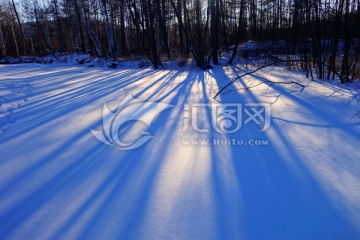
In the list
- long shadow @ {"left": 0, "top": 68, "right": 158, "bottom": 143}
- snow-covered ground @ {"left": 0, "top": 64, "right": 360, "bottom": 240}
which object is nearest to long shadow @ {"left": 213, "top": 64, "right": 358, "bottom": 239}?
snow-covered ground @ {"left": 0, "top": 64, "right": 360, "bottom": 240}

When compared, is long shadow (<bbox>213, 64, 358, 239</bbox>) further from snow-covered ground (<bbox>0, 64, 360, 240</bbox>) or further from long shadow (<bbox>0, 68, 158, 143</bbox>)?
long shadow (<bbox>0, 68, 158, 143</bbox>)

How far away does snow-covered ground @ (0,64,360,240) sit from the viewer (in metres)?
1.43

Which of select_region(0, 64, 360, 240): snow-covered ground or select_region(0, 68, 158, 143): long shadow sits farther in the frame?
select_region(0, 68, 158, 143): long shadow

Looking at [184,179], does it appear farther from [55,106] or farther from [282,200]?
[55,106]

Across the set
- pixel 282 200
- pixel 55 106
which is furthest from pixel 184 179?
pixel 55 106

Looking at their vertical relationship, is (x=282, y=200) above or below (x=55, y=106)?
below

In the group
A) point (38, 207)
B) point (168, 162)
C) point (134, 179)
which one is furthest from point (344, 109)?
point (38, 207)

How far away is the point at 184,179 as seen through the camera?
1.92 metres

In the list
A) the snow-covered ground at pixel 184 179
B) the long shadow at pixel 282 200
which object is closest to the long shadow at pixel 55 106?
the snow-covered ground at pixel 184 179

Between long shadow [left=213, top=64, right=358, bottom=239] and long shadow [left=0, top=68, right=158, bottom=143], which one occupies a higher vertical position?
long shadow [left=0, top=68, right=158, bottom=143]

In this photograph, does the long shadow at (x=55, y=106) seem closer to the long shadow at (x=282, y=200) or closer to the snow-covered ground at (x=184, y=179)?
the snow-covered ground at (x=184, y=179)

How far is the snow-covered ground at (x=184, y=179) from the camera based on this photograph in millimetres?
1429

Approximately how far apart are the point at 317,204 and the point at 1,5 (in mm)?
37236

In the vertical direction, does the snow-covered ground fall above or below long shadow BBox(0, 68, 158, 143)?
Result: below
